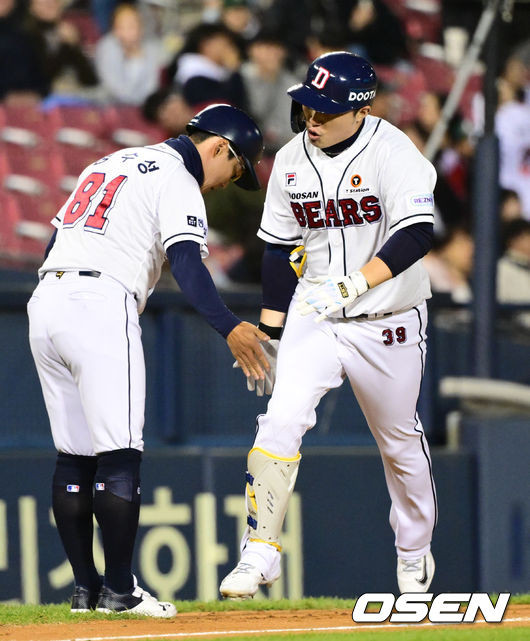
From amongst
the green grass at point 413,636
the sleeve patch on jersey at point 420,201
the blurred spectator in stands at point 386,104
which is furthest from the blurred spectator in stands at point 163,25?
the green grass at point 413,636

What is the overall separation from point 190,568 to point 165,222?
3.43 m

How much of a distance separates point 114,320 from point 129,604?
3.40 feet

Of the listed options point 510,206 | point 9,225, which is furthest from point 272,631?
point 510,206

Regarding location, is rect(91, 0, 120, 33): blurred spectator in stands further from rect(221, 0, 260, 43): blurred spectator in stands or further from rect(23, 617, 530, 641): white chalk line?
rect(23, 617, 530, 641): white chalk line

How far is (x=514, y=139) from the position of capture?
1076 centimetres

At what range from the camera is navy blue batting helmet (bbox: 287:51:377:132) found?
4.78m

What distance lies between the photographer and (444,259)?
972 cm

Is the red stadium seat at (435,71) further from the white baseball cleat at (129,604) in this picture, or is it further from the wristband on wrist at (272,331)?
the white baseball cleat at (129,604)

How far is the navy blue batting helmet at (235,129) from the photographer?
480 centimetres

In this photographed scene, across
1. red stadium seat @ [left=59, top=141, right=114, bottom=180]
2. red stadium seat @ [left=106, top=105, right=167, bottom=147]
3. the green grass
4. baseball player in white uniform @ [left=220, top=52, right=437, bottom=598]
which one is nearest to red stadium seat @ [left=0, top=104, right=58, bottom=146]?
red stadium seat @ [left=59, top=141, right=114, bottom=180]

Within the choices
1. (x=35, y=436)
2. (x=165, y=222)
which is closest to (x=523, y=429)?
(x=35, y=436)

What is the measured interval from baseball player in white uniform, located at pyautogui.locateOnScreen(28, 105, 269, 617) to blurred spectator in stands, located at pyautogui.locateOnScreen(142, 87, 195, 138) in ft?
15.3

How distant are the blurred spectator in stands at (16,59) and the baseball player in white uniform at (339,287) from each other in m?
4.65

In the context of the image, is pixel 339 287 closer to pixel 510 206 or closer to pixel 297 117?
pixel 297 117
